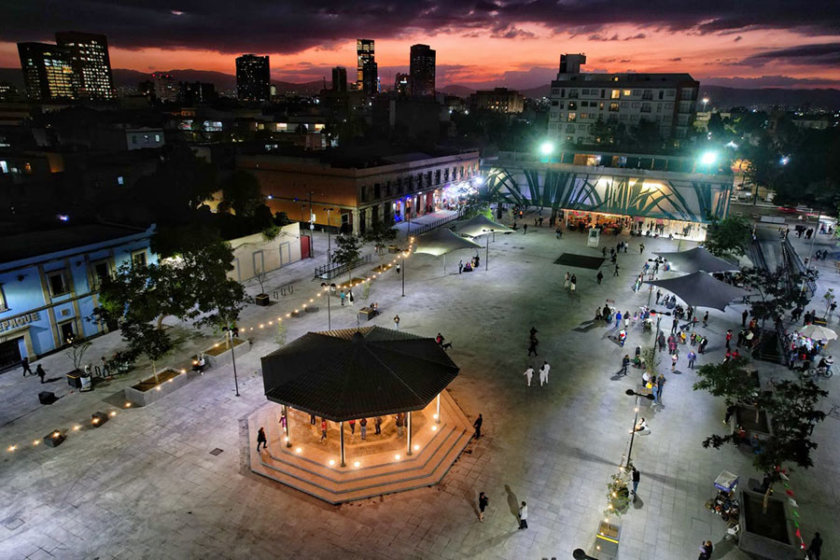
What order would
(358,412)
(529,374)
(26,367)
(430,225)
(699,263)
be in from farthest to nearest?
(430,225) < (699,263) < (26,367) < (529,374) < (358,412)

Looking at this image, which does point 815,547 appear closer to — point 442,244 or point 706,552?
point 706,552

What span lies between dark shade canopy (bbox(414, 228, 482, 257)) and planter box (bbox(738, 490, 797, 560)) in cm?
2371

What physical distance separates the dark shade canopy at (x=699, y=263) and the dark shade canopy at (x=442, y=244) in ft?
44.2

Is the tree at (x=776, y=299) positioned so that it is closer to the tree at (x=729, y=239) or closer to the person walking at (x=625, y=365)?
the tree at (x=729, y=239)

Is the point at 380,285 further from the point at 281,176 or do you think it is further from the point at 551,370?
the point at 281,176

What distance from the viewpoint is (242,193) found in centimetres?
4347

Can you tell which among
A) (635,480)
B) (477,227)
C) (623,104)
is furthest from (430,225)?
(623,104)

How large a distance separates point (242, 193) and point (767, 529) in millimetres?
41458

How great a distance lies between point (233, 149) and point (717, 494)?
190ft

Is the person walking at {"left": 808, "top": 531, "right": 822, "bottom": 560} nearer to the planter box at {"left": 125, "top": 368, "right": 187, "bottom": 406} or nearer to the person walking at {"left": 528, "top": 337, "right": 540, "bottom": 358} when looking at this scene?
the person walking at {"left": 528, "top": 337, "right": 540, "bottom": 358}

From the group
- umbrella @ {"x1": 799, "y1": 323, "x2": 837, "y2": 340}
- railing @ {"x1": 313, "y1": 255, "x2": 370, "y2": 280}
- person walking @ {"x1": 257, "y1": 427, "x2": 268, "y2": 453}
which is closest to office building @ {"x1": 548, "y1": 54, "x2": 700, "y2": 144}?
railing @ {"x1": 313, "y1": 255, "x2": 370, "y2": 280}

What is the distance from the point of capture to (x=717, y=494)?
50.1ft

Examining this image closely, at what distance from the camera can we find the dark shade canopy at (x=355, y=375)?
51.2 feet

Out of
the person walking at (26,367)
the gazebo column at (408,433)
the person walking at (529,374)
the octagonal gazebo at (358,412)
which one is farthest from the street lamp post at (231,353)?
the person walking at (529,374)
